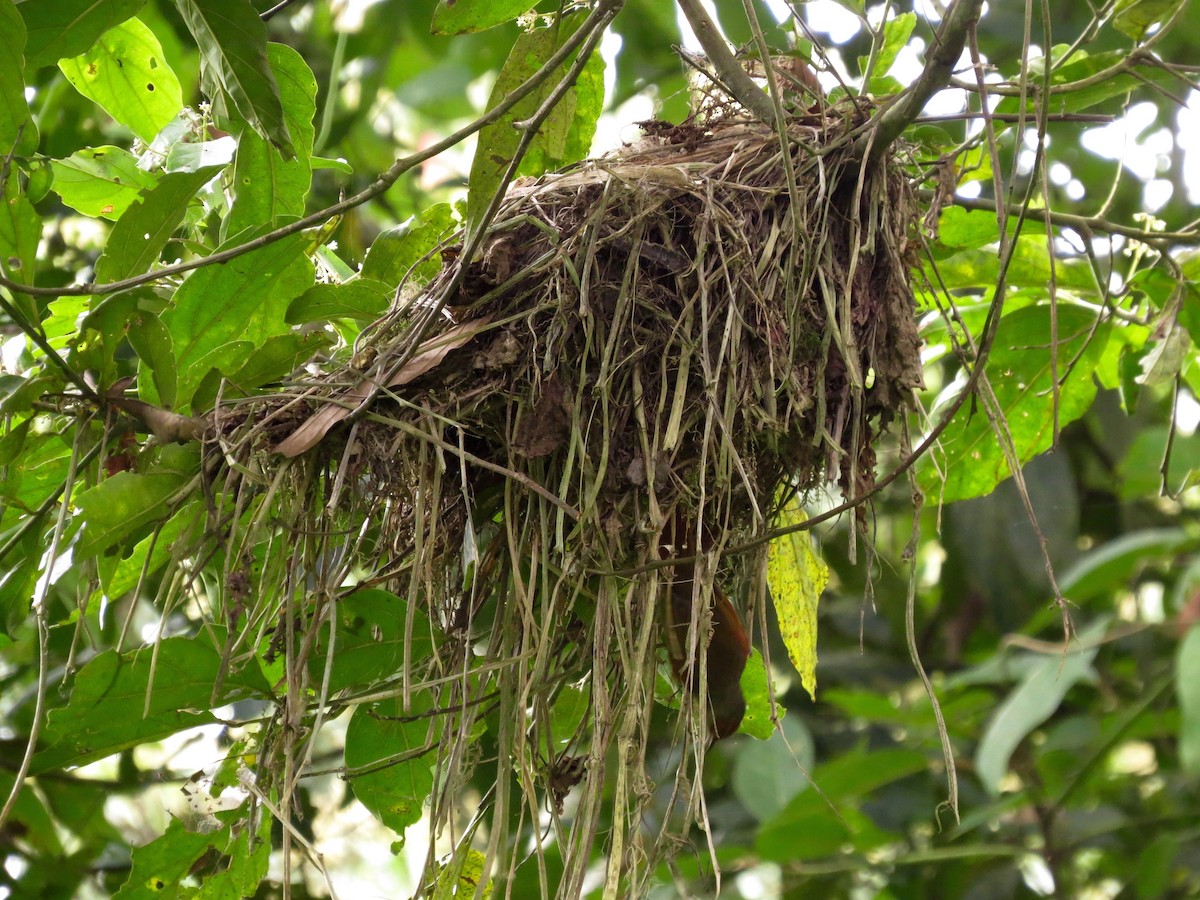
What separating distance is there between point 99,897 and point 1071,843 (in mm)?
1621

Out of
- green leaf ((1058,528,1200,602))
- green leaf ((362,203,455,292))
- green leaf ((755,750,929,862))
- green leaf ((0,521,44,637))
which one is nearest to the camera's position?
green leaf ((0,521,44,637))

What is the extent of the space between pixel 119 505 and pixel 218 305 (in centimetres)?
20

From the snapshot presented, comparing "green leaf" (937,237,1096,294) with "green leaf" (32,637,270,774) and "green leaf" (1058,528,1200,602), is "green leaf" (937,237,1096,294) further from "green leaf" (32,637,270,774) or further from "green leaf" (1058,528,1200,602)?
"green leaf" (32,637,270,774)

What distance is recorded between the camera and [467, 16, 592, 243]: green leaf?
83 cm

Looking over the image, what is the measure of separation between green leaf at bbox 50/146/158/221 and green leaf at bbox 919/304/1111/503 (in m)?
0.85

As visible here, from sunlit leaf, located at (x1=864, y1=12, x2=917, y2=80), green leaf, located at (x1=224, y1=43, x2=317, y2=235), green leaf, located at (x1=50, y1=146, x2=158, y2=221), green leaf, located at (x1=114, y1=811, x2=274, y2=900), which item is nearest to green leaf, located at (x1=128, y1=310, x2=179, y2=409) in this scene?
green leaf, located at (x1=224, y1=43, x2=317, y2=235)

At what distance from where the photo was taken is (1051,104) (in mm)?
1062

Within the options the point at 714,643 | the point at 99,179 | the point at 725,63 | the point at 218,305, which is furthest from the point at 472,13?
the point at 714,643

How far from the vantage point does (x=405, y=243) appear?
1055 millimetres

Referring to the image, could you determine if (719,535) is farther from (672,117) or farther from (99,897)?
(99,897)

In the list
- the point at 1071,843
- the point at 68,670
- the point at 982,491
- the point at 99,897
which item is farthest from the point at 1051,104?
the point at 99,897

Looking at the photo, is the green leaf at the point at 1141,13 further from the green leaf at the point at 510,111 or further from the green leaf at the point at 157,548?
the green leaf at the point at 157,548

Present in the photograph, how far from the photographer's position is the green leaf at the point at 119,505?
783mm

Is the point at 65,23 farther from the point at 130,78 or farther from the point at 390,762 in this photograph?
the point at 390,762
